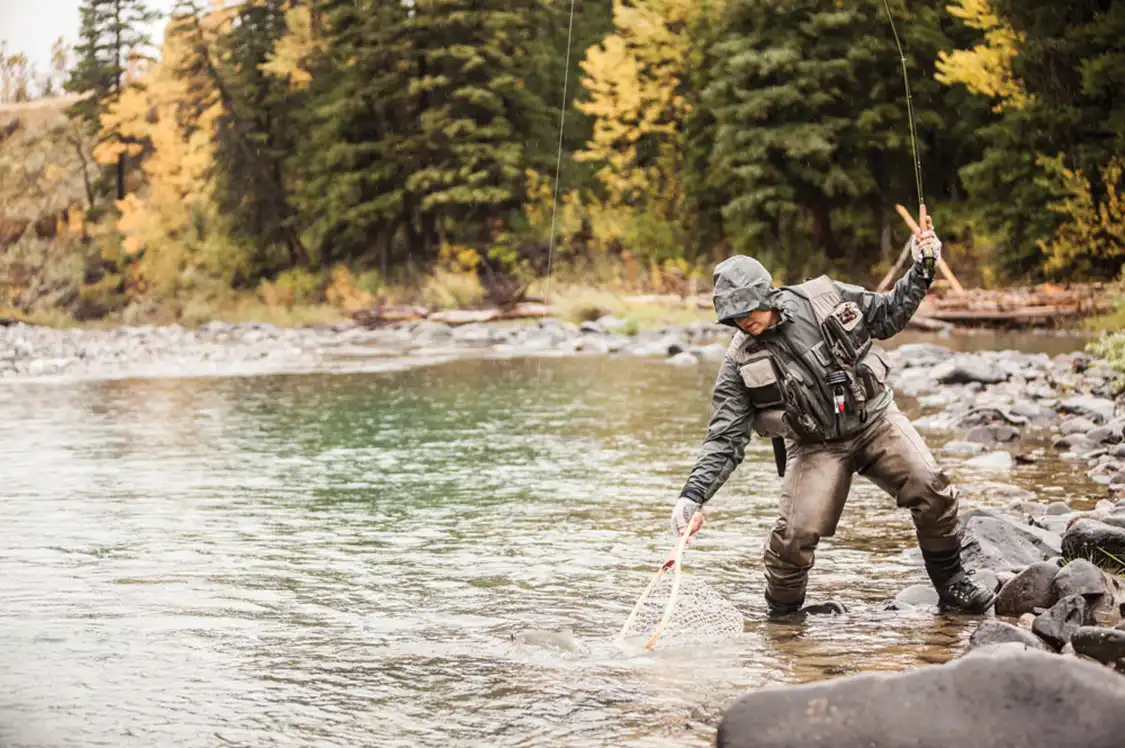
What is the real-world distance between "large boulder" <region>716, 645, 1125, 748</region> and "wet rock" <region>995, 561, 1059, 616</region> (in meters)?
2.19

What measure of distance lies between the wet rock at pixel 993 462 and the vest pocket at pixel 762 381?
4.50 metres

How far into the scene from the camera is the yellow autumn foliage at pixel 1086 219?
70.9 feet

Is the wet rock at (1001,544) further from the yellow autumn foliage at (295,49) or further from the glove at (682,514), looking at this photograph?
the yellow autumn foliage at (295,49)

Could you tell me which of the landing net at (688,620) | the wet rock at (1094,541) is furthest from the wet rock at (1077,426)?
the landing net at (688,620)

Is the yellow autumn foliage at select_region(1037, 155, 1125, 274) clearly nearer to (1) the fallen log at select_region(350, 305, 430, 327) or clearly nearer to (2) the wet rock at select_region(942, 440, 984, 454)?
(2) the wet rock at select_region(942, 440, 984, 454)

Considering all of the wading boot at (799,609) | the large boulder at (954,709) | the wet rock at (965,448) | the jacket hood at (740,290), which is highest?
the jacket hood at (740,290)

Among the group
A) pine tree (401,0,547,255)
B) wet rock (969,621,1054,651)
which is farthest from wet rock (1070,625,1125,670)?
pine tree (401,0,547,255)

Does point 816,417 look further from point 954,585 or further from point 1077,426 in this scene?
point 1077,426

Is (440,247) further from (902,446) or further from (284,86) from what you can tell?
(902,446)

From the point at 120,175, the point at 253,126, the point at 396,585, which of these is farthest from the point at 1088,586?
the point at 120,175

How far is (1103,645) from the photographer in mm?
4461

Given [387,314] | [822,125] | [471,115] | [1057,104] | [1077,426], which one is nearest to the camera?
[1077,426]

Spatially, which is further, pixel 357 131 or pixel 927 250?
pixel 357 131

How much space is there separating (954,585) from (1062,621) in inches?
32.1
